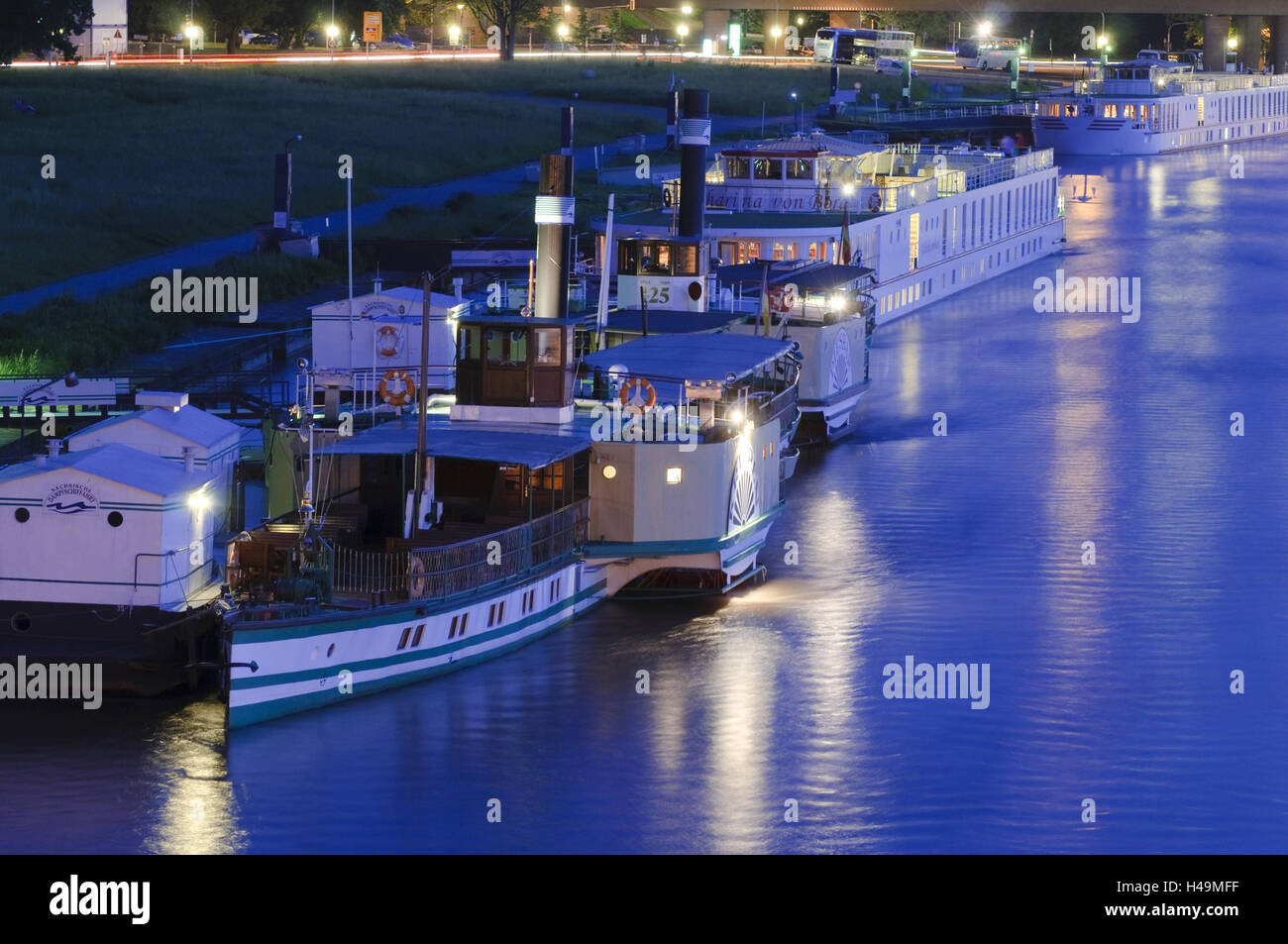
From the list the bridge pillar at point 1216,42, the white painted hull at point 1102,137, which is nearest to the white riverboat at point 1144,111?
the white painted hull at point 1102,137

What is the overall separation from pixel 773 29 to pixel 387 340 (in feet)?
374

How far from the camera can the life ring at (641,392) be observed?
3144 centimetres

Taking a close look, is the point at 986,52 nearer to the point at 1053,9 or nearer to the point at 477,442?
the point at 1053,9

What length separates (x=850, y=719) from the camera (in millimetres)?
27922

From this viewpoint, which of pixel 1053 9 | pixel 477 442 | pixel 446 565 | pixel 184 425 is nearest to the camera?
pixel 446 565

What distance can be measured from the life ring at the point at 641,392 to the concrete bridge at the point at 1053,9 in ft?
342

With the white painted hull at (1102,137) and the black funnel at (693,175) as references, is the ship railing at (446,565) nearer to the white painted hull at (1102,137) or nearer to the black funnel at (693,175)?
the black funnel at (693,175)

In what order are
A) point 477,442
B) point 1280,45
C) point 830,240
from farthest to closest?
point 1280,45 → point 830,240 → point 477,442

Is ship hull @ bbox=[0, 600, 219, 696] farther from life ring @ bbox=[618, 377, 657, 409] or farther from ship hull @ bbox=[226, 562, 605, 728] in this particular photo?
life ring @ bbox=[618, 377, 657, 409]

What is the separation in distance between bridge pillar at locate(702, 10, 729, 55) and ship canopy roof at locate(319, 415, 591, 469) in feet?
395

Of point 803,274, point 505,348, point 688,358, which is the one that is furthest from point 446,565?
point 803,274

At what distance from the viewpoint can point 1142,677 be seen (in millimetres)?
29562
